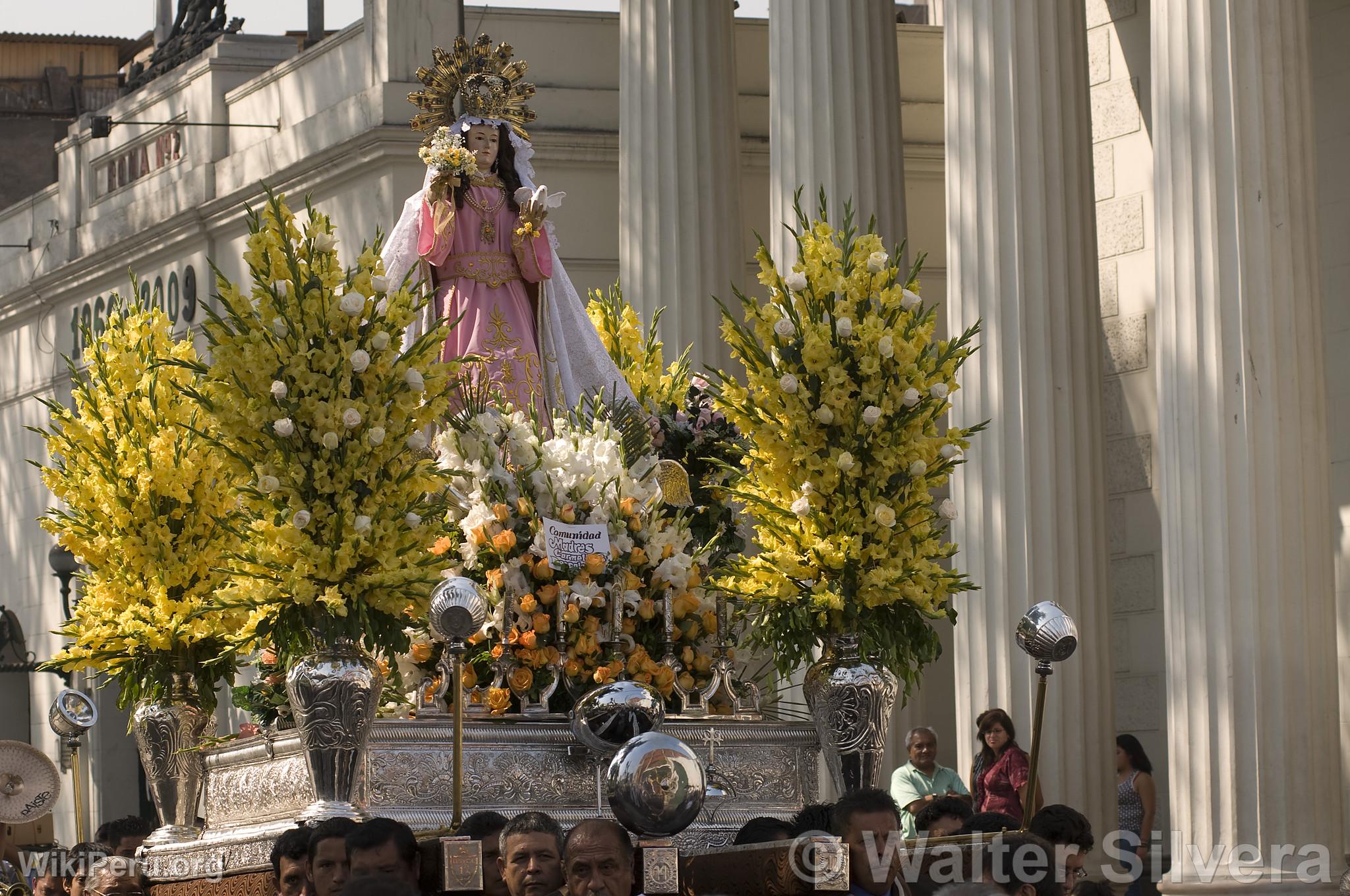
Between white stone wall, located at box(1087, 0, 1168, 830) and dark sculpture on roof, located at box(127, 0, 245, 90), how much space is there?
505 inches

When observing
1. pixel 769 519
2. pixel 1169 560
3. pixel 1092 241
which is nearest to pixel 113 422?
pixel 769 519

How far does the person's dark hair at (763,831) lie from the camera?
8984 mm

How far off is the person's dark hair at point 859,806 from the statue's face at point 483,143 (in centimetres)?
477

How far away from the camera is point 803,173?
1720 centimetres

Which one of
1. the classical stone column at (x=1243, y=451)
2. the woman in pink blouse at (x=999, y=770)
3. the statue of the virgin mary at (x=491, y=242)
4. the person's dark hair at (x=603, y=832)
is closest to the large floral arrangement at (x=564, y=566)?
the statue of the virgin mary at (x=491, y=242)

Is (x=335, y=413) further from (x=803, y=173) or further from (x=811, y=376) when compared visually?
(x=803, y=173)

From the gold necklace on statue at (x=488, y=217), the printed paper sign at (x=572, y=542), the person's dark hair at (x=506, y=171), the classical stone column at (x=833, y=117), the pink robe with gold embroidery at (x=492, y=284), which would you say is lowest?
the printed paper sign at (x=572, y=542)

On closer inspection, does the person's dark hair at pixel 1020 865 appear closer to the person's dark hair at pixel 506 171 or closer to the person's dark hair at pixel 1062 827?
the person's dark hair at pixel 1062 827

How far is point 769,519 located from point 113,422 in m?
3.06

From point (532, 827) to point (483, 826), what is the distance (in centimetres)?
97

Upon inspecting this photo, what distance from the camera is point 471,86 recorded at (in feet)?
38.8

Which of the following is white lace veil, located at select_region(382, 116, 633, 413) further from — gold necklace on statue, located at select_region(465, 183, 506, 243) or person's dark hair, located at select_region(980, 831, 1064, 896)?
person's dark hair, located at select_region(980, 831, 1064, 896)

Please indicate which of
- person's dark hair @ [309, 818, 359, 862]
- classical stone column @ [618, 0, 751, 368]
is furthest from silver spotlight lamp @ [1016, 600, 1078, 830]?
classical stone column @ [618, 0, 751, 368]

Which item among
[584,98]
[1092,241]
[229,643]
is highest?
[584,98]
